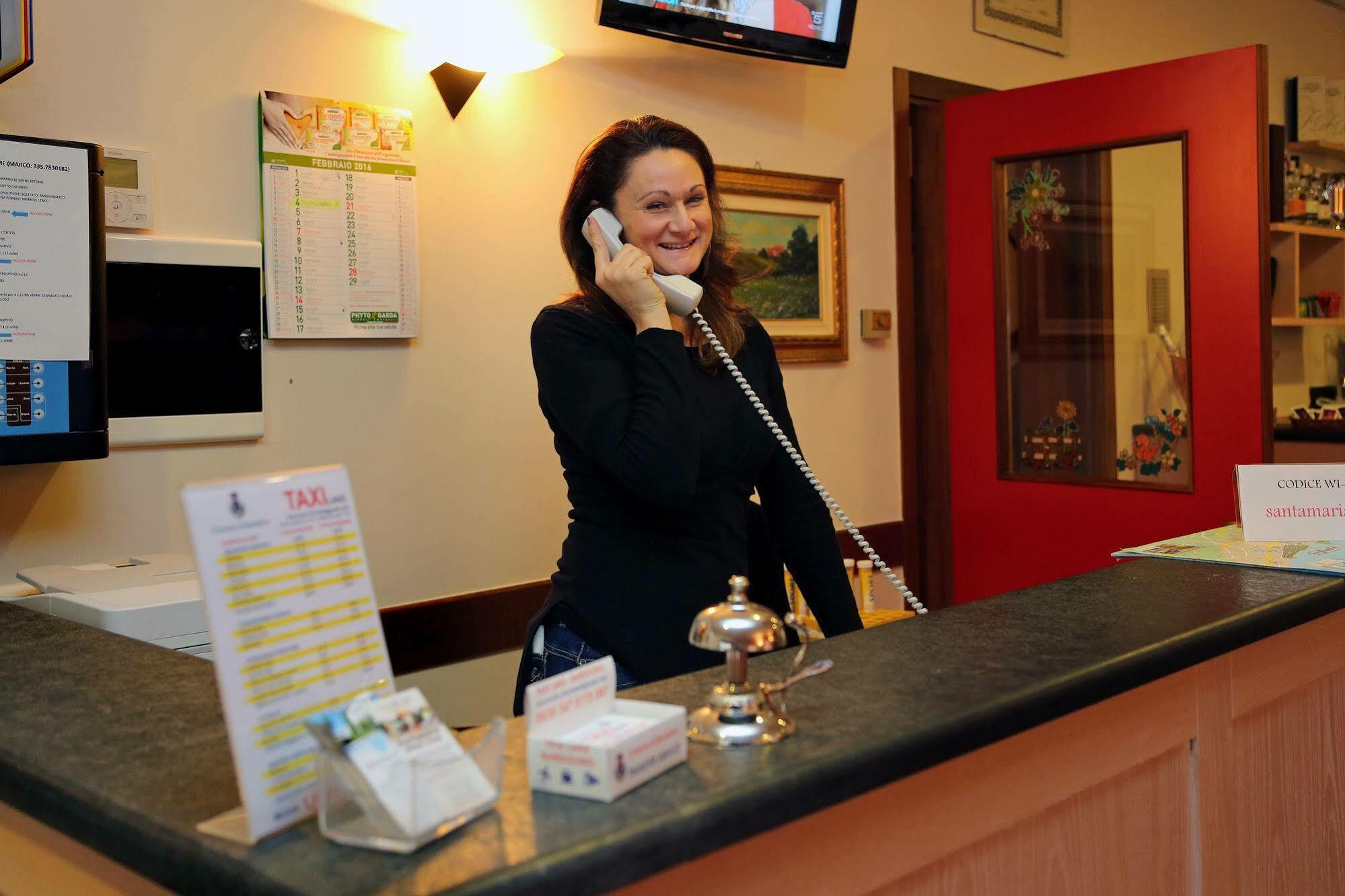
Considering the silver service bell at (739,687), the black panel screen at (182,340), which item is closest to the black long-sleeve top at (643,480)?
the silver service bell at (739,687)

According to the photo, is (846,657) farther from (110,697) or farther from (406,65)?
(406,65)

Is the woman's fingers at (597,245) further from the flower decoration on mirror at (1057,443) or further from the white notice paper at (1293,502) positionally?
the flower decoration on mirror at (1057,443)

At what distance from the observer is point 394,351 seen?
2674 mm

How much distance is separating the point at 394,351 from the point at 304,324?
9.0 inches

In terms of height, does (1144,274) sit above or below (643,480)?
above

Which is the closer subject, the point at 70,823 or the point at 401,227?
the point at 70,823

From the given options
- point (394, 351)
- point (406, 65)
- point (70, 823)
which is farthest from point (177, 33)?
point (70, 823)

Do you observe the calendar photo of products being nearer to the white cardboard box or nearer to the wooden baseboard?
the wooden baseboard

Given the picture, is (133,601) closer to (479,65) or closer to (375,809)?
(375,809)

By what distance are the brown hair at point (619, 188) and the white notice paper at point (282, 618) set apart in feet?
3.45

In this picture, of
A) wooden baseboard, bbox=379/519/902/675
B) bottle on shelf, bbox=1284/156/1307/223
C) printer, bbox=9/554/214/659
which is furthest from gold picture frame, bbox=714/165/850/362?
bottle on shelf, bbox=1284/156/1307/223

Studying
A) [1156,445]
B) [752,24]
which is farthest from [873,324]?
[752,24]

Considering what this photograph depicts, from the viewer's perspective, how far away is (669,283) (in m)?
1.83

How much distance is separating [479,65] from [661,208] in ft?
3.46
